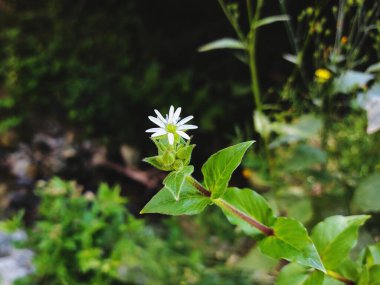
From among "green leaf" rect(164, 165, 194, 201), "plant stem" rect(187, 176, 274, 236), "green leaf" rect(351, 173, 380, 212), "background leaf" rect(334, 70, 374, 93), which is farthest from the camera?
"background leaf" rect(334, 70, 374, 93)

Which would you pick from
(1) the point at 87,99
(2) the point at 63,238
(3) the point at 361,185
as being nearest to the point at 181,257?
(2) the point at 63,238

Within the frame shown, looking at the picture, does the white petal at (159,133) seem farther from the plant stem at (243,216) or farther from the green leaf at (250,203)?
the green leaf at (250,203)

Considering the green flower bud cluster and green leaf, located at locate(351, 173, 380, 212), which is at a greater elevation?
green leaf, located at locate(351, 173, 380, 212)

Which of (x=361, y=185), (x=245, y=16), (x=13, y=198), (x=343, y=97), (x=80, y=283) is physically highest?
(x=245, y=16)

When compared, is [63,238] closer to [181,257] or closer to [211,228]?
[181,257]

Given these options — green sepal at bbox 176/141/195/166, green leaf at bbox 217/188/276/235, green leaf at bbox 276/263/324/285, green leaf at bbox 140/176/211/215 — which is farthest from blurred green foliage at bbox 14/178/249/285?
green sepal at bbox 176/141/195/166

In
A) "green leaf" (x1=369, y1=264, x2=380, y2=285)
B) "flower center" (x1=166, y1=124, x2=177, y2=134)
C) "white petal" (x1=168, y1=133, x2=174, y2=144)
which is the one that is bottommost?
"green leaf" (x1=369, y1=264, x2=380, y2=285)

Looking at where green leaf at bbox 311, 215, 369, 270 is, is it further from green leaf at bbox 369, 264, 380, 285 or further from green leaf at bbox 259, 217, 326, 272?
green leaf at bbox 259, 217, 326, 272
